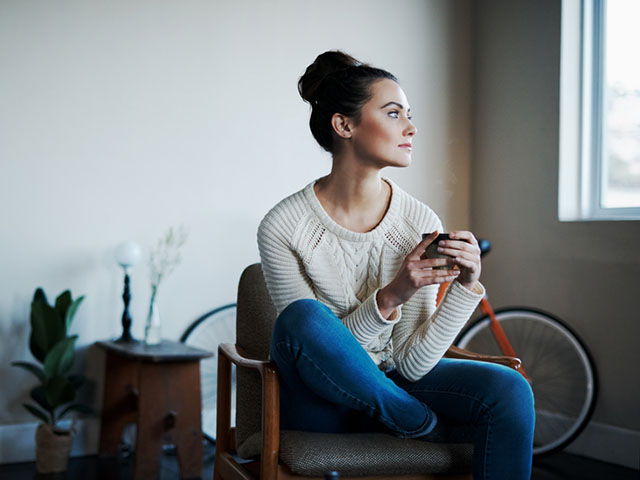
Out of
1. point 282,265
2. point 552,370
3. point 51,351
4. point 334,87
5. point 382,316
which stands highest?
point 334,87

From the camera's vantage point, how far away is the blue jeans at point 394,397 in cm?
142

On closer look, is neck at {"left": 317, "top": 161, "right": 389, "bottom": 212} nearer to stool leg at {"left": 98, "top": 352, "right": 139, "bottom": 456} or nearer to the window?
stool leg at {"left": 98, "top": 352, "right": 139, "bottom": 456}

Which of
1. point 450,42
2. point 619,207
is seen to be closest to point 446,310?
point 619,207

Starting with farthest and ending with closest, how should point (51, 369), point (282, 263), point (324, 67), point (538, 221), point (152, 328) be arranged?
1. point (538, 221)
2. point (152, 328)
3. point (51, 369)
4. point (324, 67)
5. point (282, 263)

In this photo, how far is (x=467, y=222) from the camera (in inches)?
143

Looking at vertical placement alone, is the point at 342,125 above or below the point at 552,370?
above

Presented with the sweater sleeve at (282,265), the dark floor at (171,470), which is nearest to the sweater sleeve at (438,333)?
the sweater sleeve at (282,265)

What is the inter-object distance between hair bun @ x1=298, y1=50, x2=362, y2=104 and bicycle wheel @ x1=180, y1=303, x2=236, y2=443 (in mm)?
1540

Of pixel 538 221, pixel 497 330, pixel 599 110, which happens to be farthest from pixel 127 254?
pixel 599 110

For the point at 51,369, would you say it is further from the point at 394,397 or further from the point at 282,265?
the point at 394,397

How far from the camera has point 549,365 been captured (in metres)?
3.13

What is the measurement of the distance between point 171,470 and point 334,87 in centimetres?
167

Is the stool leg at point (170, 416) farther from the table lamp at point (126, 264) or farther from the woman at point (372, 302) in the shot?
the woman at point (372, 302)

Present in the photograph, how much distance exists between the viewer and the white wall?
110 inches
